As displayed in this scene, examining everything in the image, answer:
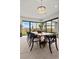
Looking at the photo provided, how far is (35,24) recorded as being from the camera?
11.2 m
